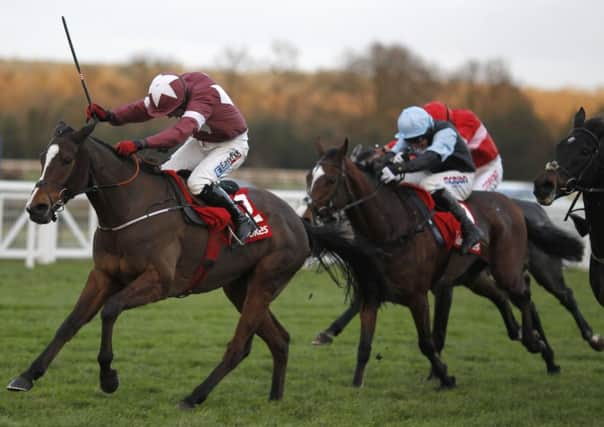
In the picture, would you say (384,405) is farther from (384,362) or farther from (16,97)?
(16,97)

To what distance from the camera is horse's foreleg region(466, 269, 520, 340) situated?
8.16 meters

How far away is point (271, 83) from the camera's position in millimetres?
43844

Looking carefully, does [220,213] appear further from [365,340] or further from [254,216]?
[365,340]

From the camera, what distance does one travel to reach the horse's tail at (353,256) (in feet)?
22.9

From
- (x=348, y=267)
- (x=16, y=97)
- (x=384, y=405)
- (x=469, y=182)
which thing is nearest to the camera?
(x=384, y=405)

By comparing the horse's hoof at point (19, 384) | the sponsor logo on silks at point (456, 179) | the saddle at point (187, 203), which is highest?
the saddle at point (187, 203)

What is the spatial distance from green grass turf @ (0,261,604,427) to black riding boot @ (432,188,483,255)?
1.13m

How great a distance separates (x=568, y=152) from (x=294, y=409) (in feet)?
8.12

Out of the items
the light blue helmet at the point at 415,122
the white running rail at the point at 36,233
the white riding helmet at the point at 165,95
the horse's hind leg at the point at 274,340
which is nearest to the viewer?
the white riding helmet at the point at 165,95

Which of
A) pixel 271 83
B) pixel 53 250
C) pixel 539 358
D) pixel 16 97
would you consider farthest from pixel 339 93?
pixel 539 358

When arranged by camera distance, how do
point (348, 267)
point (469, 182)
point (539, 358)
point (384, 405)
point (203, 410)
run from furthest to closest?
point (539, 358), point (469, 182), point (348, 267), point (384, 405), point (203, 410)

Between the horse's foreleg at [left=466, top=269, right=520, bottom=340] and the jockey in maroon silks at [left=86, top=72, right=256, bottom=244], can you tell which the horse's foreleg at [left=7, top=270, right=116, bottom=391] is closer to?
the jockey in maroon silks at [left=86, top=72, right=256, bottom=244]

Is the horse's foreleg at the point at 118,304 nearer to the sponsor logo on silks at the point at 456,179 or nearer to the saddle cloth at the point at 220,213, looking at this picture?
the saddle cloth at the point at 220,213

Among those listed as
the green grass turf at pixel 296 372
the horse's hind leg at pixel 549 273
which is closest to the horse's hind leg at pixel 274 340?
the green grass turf at pixel 296 372
